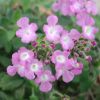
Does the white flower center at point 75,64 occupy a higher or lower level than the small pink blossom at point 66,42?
lower

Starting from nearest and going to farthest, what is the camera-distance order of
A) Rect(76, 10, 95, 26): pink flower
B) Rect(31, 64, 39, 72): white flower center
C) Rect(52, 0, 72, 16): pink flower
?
Rect(31, 64, 39, 72): white flower center, Rect(76, 10, 95, 26): pink flower, Rect(52, 0, 72, 16): pink flower

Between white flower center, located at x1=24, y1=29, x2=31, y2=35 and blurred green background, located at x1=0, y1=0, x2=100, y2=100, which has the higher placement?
white flower center, located at x1=24, y1=29, x2=31, y2=35

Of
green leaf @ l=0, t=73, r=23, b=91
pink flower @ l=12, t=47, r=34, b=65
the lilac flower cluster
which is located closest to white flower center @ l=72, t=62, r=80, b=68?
the lilac flower cluster

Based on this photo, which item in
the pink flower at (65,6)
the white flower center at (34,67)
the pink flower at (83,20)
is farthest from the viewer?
the pink flower at (65,6)

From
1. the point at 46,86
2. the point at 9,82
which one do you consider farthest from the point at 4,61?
the point at 46,86

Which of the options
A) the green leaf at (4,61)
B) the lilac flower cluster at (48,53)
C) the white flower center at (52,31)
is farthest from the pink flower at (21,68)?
the green leaf at (4,61)

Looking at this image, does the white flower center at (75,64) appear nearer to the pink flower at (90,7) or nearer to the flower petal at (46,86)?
the flower petal at (46,86)

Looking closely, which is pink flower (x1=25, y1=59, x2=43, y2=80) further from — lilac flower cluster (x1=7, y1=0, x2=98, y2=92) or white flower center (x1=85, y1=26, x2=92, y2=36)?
white flower center (x1=85, y1=26, x2=92, y2=36)

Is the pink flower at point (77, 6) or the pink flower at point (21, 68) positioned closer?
the pink flower at point (21, 68)
